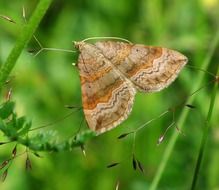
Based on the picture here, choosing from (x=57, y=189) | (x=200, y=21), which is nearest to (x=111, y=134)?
(x=57, y=189)

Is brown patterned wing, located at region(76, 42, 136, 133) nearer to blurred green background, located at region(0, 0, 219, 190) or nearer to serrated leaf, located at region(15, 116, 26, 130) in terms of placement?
serrated leaf, located at region(15, 116, 26, 130)

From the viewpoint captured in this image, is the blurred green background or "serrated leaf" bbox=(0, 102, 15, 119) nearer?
"serrated leaf" bbox=(0, 102, 15, 119)

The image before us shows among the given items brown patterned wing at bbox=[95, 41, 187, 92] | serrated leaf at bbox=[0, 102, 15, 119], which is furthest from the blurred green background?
serrated leaf at bbox=[0, 102, 15, 119]

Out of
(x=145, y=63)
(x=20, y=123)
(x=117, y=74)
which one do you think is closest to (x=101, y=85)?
(x=117, y=74)

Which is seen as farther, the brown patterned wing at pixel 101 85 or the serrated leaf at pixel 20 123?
the brown patterned wing at pixel 101 85

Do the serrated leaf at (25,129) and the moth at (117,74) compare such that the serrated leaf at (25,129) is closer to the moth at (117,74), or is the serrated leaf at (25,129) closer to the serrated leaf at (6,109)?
the serrated leaf at (6,109)

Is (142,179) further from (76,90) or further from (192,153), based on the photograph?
(76,90)

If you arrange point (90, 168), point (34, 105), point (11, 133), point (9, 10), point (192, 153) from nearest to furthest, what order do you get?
1. point (11, 133)
2. point (192, 153)
3. point (90, 168)
4. point (34, 105)
5. point (9, 10)

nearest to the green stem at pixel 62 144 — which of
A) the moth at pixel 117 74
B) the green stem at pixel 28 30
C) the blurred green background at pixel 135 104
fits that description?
the green stem at pixel 28 30
